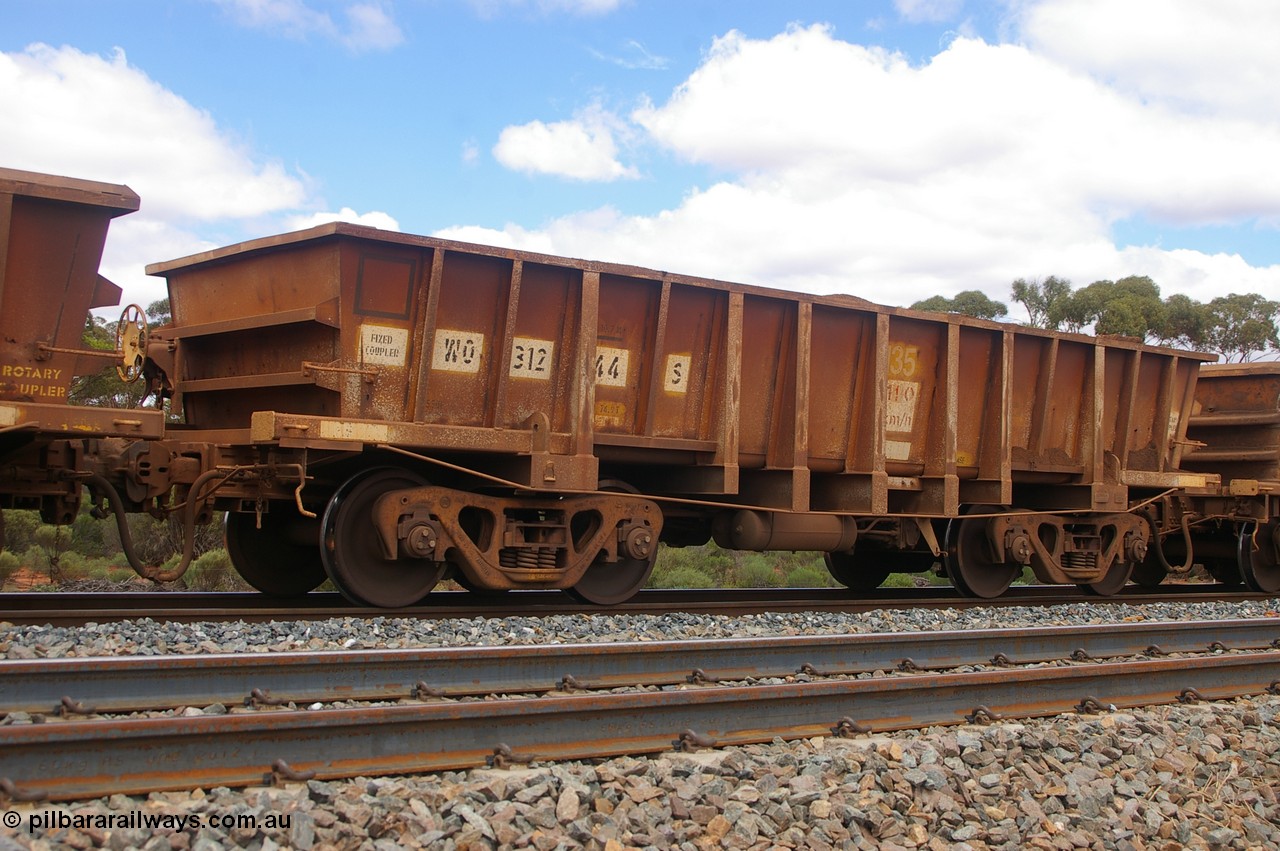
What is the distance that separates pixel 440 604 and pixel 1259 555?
10807mm

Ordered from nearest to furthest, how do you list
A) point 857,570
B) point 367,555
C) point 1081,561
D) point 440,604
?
point 367,555 → point 440,604 → point 1081,561 → point 857,570

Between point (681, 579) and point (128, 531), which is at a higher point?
point (128, 531)

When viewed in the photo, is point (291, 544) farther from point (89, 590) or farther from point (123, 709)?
point (123, 709)

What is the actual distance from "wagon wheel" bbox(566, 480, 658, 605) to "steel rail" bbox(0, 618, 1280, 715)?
114 inches

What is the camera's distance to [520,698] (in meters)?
5.32

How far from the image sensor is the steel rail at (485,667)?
16.5 ft

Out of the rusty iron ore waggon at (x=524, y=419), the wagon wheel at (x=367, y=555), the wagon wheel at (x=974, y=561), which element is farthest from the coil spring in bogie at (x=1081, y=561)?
the wagon wheel at (x=367, y=555)

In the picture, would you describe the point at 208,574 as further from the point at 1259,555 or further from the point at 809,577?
the point at 1259,555

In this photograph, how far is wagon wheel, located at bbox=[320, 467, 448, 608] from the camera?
27.2ft

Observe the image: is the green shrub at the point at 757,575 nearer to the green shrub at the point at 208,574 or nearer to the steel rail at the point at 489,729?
the green shrub at the point at 208,574

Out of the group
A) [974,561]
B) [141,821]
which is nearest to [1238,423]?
[974,561]

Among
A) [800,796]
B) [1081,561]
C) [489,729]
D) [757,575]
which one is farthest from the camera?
[757,575]

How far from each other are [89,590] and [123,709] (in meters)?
5.86

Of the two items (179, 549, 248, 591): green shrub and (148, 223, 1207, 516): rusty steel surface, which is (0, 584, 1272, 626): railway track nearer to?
(148, 223, 1207, 516): rusty steel surface
